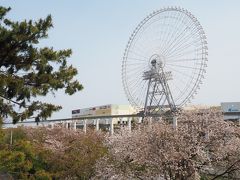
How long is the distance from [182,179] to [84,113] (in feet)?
378

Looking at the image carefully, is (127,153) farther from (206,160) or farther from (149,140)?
(206,160)

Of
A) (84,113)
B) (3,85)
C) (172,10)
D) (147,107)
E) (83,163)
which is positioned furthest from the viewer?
(84,113)

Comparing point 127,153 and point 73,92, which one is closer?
point 73,92

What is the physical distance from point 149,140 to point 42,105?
186 inches

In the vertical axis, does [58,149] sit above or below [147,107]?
below

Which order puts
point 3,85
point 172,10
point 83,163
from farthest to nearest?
point 172,10 → point 83,163 → point 3,85

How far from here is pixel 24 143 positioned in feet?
59.7

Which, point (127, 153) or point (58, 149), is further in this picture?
point (58, 149)

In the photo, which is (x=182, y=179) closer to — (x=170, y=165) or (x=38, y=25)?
(x=170, y=165)

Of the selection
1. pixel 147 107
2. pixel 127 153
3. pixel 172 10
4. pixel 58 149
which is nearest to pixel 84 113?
pixel 147 107

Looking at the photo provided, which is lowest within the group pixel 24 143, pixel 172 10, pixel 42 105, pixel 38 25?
pixel 24 143

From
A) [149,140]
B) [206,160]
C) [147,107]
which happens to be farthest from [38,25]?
[147,107]

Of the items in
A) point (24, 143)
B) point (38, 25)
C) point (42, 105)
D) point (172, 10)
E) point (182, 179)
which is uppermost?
point (172, 10)

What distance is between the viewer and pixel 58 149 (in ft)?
91.6
